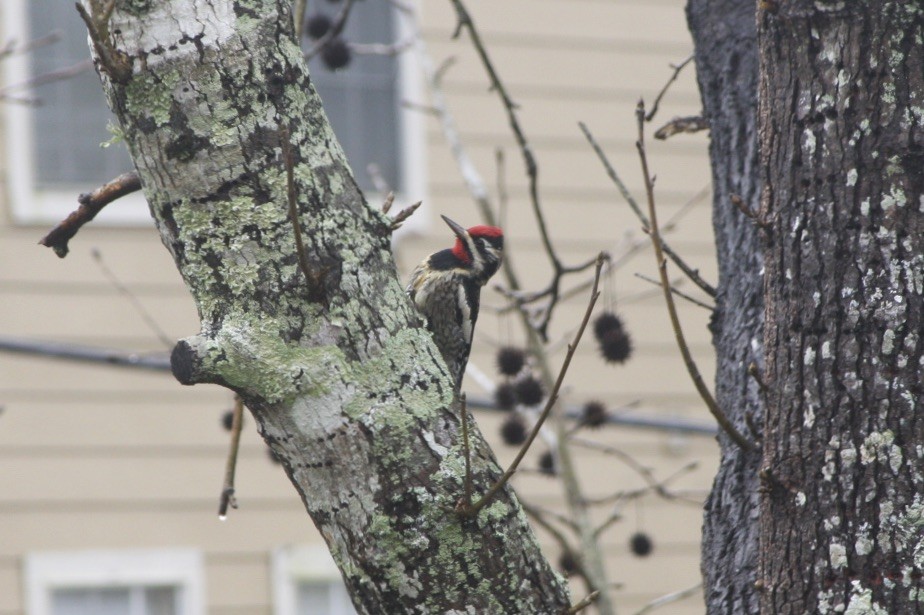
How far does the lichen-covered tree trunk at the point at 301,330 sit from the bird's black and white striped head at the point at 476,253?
261 centimetres

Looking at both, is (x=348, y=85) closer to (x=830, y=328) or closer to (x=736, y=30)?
(x=736, y=30)

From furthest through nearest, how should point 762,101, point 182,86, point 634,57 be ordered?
point 634,57
point 762,101
point 182,86

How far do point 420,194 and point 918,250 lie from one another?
18.6ft

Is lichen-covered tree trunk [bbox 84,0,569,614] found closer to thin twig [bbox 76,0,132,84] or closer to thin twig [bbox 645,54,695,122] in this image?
thin twig [bbox 76,0,132,84]

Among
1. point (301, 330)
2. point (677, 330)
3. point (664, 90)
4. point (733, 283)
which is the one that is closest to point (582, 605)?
point (677, 330)

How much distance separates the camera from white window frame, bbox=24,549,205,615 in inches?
267

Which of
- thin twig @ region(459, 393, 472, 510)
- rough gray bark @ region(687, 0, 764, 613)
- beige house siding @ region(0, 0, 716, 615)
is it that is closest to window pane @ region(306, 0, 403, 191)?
beige house siding @ region(0, 0, 716, 615)

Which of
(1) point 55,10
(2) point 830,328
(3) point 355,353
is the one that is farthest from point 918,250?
(1) point 55,10

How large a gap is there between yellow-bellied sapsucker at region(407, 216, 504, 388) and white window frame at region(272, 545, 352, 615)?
9.13 feet

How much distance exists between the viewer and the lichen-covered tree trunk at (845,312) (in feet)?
6.48

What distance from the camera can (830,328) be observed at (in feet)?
6.77

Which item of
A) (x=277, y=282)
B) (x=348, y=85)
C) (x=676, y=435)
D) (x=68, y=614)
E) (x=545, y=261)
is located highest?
(x=277, y=282)

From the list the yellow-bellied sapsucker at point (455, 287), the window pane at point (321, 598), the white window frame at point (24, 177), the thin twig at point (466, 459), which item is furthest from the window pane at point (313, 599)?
the thin twig at point (466, 459)

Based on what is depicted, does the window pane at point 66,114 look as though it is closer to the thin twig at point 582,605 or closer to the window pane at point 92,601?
the window pane at point 92,601
